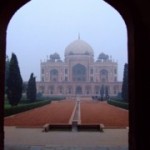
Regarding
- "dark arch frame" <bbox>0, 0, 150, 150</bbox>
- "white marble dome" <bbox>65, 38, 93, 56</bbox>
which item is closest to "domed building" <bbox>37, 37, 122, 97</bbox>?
"white marble dome" <bbox>65, 38, 93, 56</bbox>

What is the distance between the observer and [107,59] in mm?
64938

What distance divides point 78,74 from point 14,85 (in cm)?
3860

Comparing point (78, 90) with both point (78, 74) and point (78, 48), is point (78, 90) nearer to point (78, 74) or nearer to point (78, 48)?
point (78, 74)

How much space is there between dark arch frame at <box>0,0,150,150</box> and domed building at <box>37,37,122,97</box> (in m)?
50.9

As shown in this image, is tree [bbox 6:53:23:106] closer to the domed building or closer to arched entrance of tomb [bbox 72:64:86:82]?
the domed building

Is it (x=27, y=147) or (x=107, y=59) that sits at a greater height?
(x=107, y=59)

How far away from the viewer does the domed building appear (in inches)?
2303
